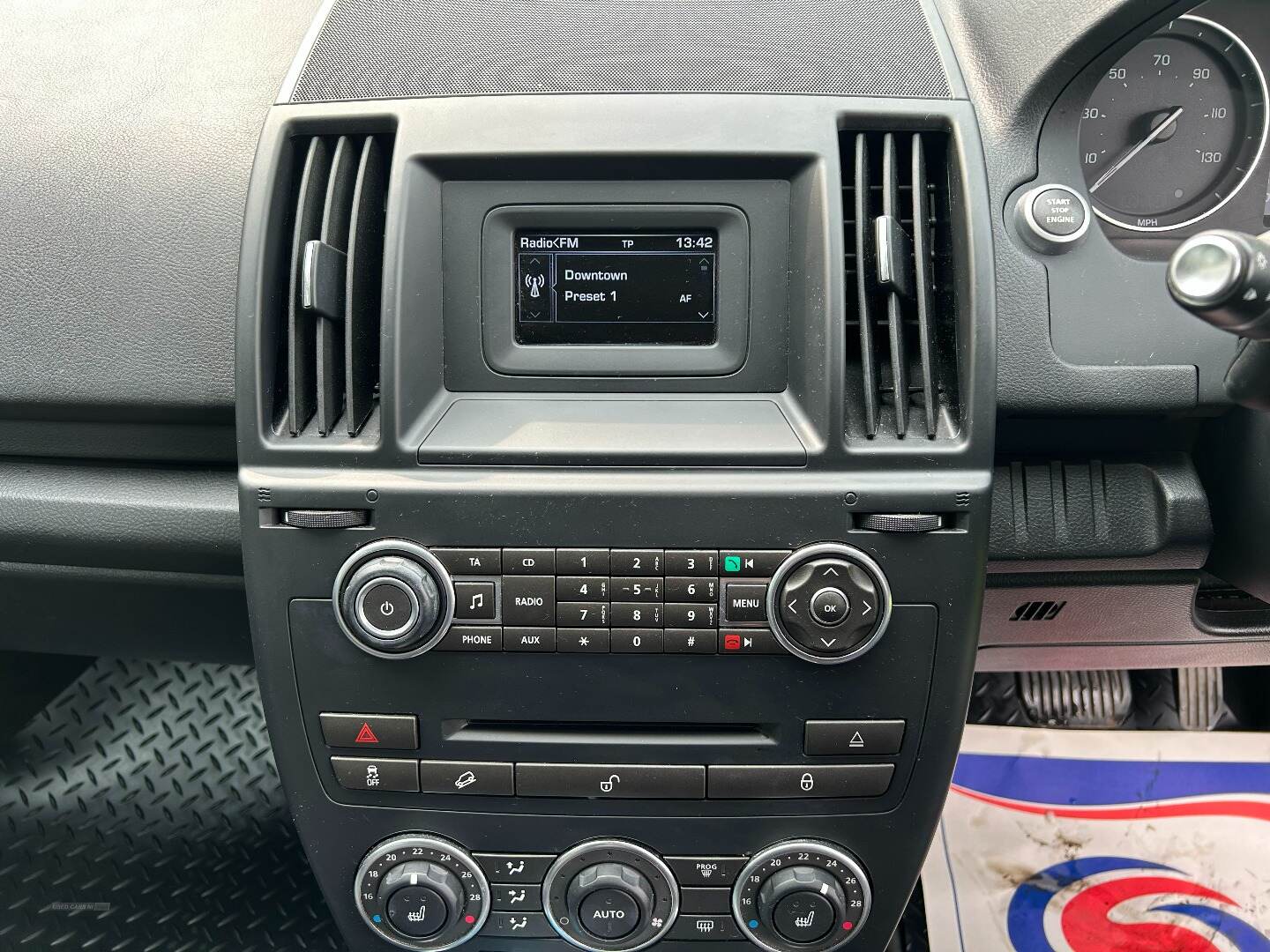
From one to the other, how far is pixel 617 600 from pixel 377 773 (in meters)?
0.31

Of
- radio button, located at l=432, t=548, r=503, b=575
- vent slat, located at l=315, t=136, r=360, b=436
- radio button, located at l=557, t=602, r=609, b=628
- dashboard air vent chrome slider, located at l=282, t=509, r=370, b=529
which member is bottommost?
radio button, located at l=557, t=602, r=609, b=628

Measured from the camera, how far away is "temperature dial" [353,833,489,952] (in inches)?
37.2

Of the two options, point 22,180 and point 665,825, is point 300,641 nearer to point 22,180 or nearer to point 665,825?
point 665,825

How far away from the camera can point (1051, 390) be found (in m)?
0.94

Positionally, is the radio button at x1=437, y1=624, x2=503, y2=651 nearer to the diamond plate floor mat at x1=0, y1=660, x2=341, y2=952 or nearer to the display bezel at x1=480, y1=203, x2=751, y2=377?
the display bezel at x1=480, y1=203, x2=751, y2=377

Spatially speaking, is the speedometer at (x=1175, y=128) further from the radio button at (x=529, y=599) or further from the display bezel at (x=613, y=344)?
the radio button at (x=529, y=599)

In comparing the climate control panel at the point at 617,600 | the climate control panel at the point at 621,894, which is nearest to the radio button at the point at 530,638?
the climate control panel at the point at 617,600

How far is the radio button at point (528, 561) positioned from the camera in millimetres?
854

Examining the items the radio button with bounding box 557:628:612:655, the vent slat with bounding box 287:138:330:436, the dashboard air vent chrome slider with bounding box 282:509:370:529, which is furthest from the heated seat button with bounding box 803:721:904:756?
the vent slat with bounding box 287:138:330:436

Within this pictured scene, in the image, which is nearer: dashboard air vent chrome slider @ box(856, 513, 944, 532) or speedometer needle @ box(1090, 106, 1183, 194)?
dashboard air vent chrome slider @ box(856, 513, 944, 532)

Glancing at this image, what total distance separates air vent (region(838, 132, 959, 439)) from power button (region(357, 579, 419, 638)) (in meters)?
0.43

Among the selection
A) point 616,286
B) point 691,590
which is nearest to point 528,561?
point 691,590

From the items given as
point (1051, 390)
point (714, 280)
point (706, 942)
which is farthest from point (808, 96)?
point (706, 942)

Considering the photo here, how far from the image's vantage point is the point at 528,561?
85cm
